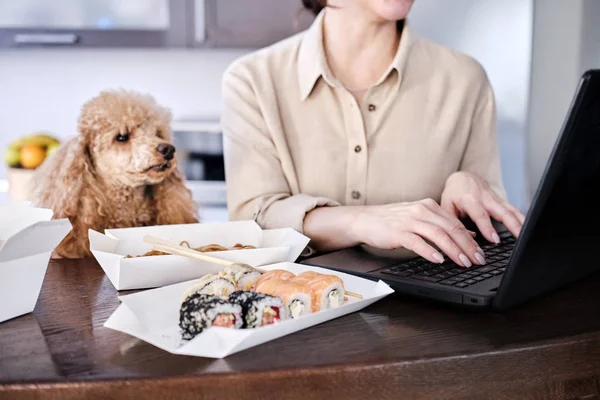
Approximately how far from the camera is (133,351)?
0.73 metres

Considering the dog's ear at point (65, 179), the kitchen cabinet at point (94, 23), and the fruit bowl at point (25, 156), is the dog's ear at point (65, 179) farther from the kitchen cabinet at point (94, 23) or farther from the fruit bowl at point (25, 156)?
the kitchen cabinet at point (94, 23)

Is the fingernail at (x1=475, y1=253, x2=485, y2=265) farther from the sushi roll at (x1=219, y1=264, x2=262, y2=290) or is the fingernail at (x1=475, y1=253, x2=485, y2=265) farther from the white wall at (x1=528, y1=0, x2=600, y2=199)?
the white wall at (x1=528, y1=0, x2=600, y2=199)

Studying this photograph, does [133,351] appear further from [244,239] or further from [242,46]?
[242,46]

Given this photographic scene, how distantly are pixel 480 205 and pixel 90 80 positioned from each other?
2.47 metres

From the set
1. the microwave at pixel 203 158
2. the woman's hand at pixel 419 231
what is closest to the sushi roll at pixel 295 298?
the woman's hand at pixel 419 231

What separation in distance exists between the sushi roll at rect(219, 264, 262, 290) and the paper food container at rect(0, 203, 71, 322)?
19cm

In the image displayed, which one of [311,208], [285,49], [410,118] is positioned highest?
[285,49]

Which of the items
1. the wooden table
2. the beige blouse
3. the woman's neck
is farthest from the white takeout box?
the woman's neck

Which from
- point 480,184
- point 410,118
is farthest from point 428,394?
point 410,118

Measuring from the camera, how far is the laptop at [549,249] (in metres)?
0.72

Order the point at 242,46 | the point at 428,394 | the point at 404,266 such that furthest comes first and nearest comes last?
the point at 242,46 < the point at 404,266 < the point at 428,394

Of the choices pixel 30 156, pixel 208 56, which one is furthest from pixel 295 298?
pixel 208 56

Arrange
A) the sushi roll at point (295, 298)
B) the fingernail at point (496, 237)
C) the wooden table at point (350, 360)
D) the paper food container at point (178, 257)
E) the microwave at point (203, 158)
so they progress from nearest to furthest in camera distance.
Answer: the wooden table at point (350, 360)
the sushi roll at point (295, 298)
the paper food container at point (178, 257)
the fingernail at point (496, 237)
the microwave at point (203, 158)

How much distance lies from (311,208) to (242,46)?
5.53 feet
